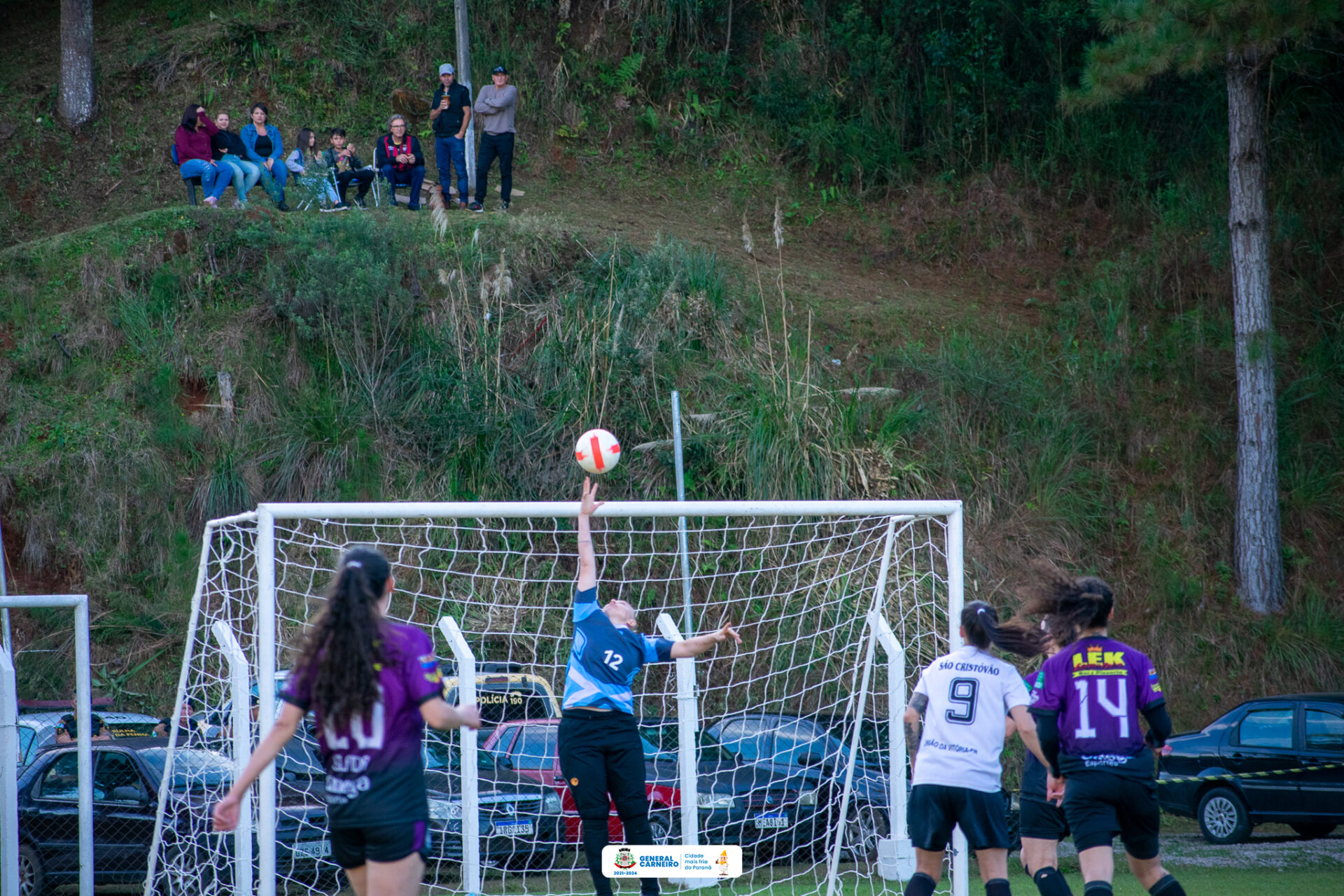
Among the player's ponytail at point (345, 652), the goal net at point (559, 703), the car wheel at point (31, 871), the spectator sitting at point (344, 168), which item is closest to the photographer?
the player's ponytail at point (345, 652)

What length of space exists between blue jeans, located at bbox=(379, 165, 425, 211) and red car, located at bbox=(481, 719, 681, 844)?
9532 mm

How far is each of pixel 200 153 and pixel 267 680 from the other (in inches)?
465

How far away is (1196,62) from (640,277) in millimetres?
7213

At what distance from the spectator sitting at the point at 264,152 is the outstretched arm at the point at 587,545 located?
11885 millimetres

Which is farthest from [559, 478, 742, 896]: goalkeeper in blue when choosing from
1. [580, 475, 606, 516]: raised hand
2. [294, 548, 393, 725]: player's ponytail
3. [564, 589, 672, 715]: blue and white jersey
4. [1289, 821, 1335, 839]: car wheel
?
[1289, 821, 1335, 839]: car wheel

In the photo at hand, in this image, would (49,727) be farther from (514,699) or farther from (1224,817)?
(1224,817)

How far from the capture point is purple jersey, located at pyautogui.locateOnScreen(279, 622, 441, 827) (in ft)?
13.8

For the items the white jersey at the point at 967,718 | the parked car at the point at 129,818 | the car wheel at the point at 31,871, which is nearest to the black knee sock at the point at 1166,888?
the white jersey at the point at 967,718

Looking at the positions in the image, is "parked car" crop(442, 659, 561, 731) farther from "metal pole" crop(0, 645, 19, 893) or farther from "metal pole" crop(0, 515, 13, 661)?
"metal pole" crop(0, 515, 13, 661)

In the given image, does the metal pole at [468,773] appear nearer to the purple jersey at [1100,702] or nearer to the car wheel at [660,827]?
the car wheel at [660,827]

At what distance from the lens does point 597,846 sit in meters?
6.42

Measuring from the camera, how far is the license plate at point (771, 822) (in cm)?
902

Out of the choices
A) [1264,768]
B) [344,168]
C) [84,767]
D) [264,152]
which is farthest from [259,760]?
[344,168]

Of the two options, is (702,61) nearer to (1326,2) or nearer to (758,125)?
(758,125)
